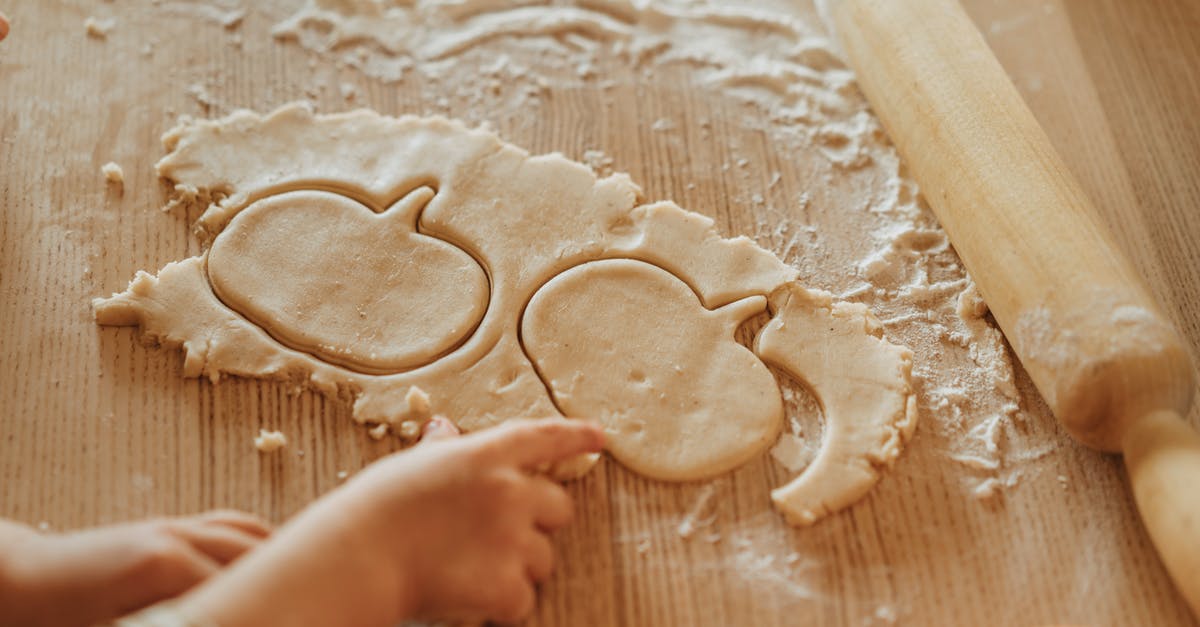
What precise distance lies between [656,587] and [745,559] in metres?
0.09

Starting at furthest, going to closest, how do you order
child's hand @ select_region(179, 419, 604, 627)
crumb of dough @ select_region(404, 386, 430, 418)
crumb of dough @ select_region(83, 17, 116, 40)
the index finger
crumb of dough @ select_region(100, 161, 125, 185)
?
crumb of dough @ select_region(83, 17, 116, 40)
crumb of dough @ select_region(100, 161, 125, 185)
crumb of dough @ select_region(404, 386, 430, 418)
the index finger
child's hand @ select_region(179, 419, 604, 627)

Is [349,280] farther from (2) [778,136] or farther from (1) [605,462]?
(2) [778,136]

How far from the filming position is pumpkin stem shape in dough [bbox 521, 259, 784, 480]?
1041 mm

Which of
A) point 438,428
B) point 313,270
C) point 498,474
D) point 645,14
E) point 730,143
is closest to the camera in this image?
point 498,474

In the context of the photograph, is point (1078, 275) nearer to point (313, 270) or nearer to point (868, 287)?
point (868, 287)

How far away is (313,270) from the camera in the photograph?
1.15 metres

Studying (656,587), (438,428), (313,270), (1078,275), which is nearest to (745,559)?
(656,587)

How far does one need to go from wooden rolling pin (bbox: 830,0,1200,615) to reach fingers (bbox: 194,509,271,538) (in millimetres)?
784

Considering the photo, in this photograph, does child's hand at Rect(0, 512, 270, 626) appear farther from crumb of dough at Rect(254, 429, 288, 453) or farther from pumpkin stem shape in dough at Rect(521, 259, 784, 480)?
pumpkin stem shape in dough at Rect(521, 259, 784, 480)

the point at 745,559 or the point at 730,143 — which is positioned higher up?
the point at 730,143

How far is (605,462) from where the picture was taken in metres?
1.05

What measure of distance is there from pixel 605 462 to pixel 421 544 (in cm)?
24

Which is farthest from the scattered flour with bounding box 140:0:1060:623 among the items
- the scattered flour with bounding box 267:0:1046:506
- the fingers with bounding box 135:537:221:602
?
the fingers with bounding box 135:537:221:602

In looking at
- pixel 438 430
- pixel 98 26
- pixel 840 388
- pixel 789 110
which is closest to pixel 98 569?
pixel 438 430
